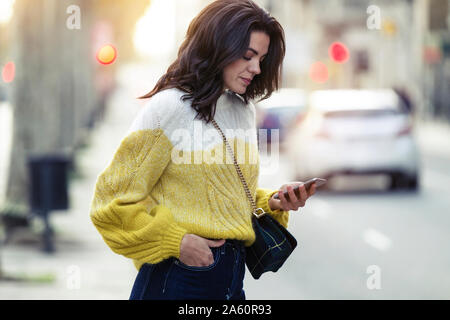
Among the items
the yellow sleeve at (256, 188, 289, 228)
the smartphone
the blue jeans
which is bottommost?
the blue jeans

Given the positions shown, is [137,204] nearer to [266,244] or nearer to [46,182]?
[266,244]

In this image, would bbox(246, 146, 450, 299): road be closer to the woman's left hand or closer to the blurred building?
the woman's left hand

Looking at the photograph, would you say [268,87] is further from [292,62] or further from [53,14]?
[292,62]

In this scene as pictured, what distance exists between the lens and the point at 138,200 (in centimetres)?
277

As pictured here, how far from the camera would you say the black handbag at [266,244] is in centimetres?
298

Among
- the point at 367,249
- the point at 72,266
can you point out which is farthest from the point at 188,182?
the point at 367,249

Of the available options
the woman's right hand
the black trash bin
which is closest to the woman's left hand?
the woman's right hand

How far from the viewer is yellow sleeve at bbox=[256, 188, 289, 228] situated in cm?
309

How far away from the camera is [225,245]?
2.85m

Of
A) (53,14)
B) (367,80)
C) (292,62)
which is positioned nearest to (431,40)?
(367,80)

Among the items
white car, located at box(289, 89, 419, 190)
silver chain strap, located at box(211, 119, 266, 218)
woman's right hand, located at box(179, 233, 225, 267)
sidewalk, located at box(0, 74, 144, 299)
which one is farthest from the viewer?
white car, located at box(289, 89, 419, 190)

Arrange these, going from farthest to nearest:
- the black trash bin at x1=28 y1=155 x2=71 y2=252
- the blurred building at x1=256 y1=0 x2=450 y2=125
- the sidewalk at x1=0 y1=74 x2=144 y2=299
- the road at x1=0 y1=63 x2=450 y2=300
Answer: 1. the blurred building at x1=256 y1=0 x2=450 y2=125
2. the black trash bin at x1=28 y1=155 x2=71 y2=252
3. the road at x1=0 y1=63 x2=450 y2=300
4. the sidewalk at x1=0 y1=74 x2=144 y2=299

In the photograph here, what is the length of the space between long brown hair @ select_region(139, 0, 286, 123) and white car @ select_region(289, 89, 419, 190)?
1104cm
